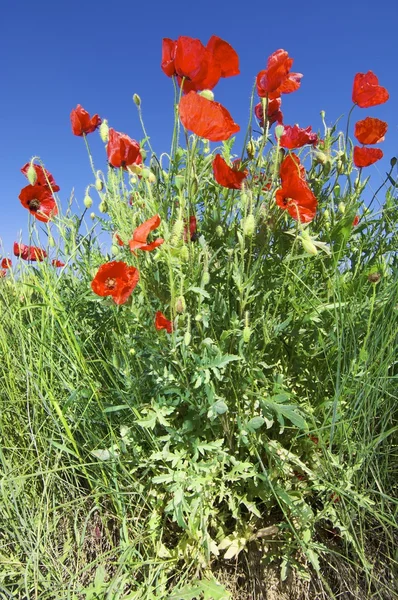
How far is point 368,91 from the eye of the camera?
142 cm

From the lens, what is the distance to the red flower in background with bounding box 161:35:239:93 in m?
1.14

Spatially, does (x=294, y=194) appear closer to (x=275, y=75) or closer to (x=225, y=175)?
(x=225, y=175)

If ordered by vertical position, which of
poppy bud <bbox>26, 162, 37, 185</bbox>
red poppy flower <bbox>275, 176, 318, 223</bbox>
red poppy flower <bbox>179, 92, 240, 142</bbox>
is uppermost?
poppy bud <bbox>26, 162, 37, 185</bbox>

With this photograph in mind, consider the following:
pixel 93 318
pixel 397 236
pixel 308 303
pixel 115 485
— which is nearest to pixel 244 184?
pixel 308 303

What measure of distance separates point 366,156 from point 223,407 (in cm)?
87

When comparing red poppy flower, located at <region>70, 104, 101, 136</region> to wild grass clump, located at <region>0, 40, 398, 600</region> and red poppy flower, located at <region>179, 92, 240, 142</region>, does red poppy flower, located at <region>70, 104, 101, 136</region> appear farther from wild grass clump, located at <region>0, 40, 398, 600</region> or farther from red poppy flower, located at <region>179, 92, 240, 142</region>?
red poppy flower, located at <region>179, 92, 240, 142</region>

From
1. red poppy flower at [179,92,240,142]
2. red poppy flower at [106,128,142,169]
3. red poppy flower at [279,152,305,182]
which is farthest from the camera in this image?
red poppy flower at [106,128,142,169]

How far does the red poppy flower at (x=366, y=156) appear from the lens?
142 centimetres

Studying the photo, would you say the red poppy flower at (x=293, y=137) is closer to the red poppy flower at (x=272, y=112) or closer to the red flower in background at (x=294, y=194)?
the red poppy flower at (x=272, y=112)

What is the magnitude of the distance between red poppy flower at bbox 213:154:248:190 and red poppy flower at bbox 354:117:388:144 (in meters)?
0.50

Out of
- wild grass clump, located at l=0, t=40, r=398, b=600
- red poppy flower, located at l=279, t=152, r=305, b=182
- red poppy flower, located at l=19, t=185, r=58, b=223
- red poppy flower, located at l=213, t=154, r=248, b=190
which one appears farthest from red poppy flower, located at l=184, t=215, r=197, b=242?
red poppy flower, located at l=19, t=185, r=58, b=223

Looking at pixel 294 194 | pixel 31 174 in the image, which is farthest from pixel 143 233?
pixel 31 174

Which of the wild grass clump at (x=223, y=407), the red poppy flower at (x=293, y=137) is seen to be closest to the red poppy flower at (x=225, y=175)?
the wild grass clump at (x=223, y=407)

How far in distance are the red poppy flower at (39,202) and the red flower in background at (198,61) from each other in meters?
0.63
